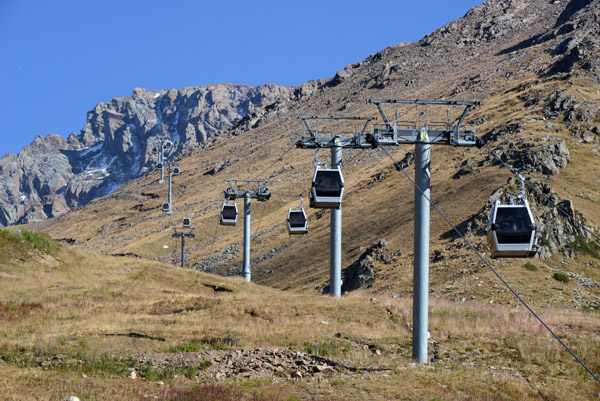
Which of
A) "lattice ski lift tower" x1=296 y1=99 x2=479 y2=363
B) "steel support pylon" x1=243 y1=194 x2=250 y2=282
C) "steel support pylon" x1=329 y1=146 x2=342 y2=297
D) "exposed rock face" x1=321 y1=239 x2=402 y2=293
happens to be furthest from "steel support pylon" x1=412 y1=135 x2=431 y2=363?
"exposed rock face" x1=321 y1=239 x2=402 y2=293

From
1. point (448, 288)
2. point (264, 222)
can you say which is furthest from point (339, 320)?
point (264, 222)

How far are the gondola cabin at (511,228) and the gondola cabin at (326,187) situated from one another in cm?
638

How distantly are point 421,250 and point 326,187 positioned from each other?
4851 millimetres

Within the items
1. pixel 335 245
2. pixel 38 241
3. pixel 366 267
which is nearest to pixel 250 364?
pixel 335 245

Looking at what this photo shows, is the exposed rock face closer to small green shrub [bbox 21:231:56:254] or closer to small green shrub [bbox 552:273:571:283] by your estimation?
small green shrub [bbox 552:273:571:283]

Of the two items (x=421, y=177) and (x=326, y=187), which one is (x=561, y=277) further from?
(x=421, y=177)

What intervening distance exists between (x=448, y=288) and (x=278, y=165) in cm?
10905

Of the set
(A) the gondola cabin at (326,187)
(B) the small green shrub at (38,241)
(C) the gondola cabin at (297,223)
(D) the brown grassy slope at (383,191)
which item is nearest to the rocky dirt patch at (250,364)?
(A) the gondola cabin at (326,187)

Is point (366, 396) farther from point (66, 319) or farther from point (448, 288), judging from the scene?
point (448, 288)

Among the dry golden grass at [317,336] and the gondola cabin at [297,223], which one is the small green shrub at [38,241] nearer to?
the dry golden grass at [317,336]

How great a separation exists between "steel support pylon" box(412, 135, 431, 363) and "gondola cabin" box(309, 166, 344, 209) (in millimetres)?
3974

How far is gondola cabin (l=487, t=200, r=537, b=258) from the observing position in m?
16.9

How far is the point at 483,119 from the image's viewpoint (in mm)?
103062

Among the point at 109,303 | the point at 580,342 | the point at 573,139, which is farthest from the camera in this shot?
the point at 573,139
